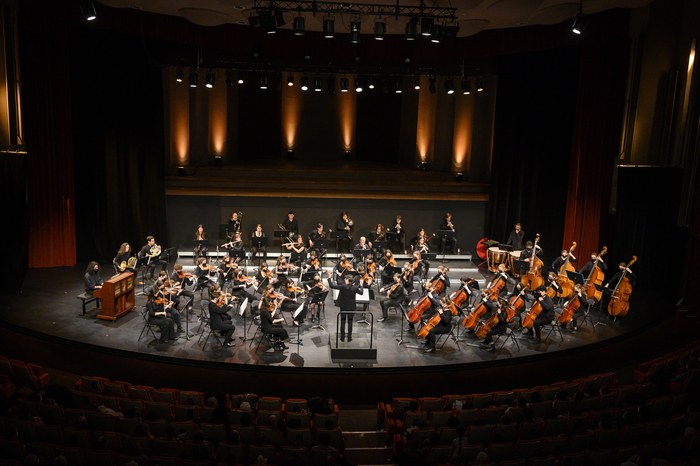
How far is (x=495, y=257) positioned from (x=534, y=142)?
10.9ft

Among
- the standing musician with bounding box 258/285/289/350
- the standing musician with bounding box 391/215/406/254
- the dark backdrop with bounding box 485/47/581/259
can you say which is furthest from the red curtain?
the standing musician with bounding box 258/285/289/350

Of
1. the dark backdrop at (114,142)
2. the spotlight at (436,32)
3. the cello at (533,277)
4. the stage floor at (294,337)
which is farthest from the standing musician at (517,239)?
the dark backdrop at (114,142)

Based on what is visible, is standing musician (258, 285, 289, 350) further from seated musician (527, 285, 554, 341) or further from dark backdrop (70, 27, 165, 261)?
dark backdrop (70, 27, 165, 261)

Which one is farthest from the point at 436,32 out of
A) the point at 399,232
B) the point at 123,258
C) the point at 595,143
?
the point at 123,258

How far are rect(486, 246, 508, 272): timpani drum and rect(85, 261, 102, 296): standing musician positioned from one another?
348 inches

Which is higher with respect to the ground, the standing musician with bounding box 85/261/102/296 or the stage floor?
the standing musician with bounding box 85/261/102/296

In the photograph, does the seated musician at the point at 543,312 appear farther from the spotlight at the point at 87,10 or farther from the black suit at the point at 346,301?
the spotlight at the point at 87,10

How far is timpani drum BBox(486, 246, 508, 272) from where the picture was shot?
47.1 feet

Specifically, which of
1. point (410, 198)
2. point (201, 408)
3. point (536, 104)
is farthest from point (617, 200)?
point (201, 408)

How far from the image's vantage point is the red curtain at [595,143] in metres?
13.6

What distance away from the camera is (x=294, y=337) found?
10383 millimetres

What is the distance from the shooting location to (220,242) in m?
15.7

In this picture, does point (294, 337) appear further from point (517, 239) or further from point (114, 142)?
point (114, 142)

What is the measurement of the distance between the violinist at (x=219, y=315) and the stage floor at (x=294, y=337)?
29 centimetres
